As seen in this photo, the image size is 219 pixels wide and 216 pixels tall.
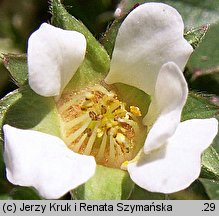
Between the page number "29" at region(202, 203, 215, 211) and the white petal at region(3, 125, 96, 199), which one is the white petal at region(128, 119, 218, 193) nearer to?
the white petal at region(3, 125, 96, 199)

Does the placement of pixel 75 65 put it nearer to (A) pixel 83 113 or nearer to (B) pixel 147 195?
(A) pixel 83 113

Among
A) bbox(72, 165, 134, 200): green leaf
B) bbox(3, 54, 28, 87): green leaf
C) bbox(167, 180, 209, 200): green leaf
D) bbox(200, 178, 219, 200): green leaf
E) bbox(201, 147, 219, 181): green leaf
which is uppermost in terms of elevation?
bbox(3, 54, 28, 87): green leaf

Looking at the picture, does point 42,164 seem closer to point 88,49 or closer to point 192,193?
point 88,49

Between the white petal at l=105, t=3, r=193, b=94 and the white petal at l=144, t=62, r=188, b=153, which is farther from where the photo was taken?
the white petal at l=105, t=3, r=193, b=94

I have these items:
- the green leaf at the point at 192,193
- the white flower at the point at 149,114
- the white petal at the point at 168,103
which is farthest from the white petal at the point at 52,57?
the green leaf at the point at 192,193

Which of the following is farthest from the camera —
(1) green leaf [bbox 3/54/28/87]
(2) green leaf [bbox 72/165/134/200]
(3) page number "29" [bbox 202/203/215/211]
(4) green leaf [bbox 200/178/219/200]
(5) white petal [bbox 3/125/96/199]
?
(4) green leaf [bbox 200/178/219/200]

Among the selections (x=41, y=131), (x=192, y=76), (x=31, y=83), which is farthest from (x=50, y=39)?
(x=192, y=76)

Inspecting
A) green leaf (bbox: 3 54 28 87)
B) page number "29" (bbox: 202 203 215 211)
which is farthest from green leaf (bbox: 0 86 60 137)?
page number "29" (bbox: 202 203 215 211)
